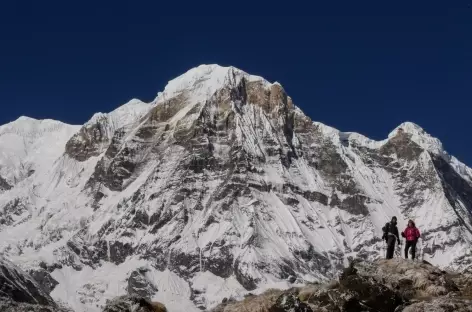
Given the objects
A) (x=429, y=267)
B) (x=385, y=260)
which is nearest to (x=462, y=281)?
(x=429, y=267)

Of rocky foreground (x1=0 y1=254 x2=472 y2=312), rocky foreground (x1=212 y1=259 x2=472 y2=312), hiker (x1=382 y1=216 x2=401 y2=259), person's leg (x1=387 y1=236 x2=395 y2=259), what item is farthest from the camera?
hiker (x1=382 y1=216 x2=401 y2=259)

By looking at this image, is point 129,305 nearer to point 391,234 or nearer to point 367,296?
point 367,296

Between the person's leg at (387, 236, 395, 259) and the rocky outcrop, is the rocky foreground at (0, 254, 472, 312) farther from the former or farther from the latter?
the person's leg at (387, 236, 395, 259)

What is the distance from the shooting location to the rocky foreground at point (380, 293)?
1196 inches

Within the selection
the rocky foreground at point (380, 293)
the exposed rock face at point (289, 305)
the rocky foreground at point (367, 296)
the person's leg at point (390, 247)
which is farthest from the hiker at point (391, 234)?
the exposed rock face at point (289, 305)

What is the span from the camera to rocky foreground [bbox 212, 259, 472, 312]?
3039 centimetres

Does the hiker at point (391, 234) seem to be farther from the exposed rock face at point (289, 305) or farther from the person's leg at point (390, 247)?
the exposed rock face at point (289, 305)

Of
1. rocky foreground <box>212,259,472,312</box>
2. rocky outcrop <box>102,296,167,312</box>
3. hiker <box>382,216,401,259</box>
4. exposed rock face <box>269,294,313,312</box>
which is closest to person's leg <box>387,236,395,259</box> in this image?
hiker <box>382,216,401,259</box>

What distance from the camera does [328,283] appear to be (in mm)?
34500

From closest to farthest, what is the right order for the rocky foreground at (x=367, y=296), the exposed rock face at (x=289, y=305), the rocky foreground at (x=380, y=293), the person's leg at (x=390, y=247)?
the rocky foreground at (x=367, y=296), the exposed rock face at (x=289, y=305), the rocky foreground at (x=380, y=293), the person's leg at (x=390, y=247)

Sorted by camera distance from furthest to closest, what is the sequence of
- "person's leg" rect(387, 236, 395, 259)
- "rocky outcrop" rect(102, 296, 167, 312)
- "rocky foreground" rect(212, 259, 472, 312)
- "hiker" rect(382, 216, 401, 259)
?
1. "hiker" rect(382, 216, 401, 259)
2. "person's leg" rect(387, 236, 395, 259)
3. "rocky foreground" rect(212, 259, 472, 312)
4. "rocky outcrop" rect(102, 296, 167, 312)

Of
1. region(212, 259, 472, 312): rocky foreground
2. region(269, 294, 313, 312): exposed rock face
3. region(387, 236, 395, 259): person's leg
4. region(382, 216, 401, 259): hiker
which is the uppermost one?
region(382, 216, 401, 259): hiker

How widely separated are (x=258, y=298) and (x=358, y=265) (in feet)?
13.1

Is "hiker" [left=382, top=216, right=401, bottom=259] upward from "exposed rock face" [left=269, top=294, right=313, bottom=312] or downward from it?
upward
